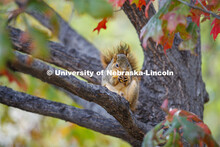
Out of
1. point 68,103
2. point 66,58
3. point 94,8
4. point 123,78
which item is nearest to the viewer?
point 94,8

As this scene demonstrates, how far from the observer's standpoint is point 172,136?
4.32 ft

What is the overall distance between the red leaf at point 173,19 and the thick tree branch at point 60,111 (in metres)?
1.08

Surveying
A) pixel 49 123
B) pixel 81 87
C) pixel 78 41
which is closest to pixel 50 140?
pixel 49 123

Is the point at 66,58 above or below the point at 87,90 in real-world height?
above

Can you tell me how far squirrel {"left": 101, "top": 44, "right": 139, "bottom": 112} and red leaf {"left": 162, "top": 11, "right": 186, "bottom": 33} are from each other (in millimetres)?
1051

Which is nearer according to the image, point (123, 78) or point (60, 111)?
point (60, 111)

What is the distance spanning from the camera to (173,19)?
1281mm

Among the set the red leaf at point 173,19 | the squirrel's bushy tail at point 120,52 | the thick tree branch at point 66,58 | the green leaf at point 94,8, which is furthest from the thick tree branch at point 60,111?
the green leaf at point 94,8

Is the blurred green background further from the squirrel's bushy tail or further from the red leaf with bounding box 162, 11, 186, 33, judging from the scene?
the red leaf with bounding box 162, 11, 186, 33

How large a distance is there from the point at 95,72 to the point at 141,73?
44 cm

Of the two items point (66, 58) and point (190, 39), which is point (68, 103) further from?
point (190, 39)

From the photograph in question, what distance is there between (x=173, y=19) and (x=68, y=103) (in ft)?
8.14

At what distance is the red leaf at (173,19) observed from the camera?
4.14ft

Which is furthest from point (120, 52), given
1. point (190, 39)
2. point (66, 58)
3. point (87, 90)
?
point (190, 39)
